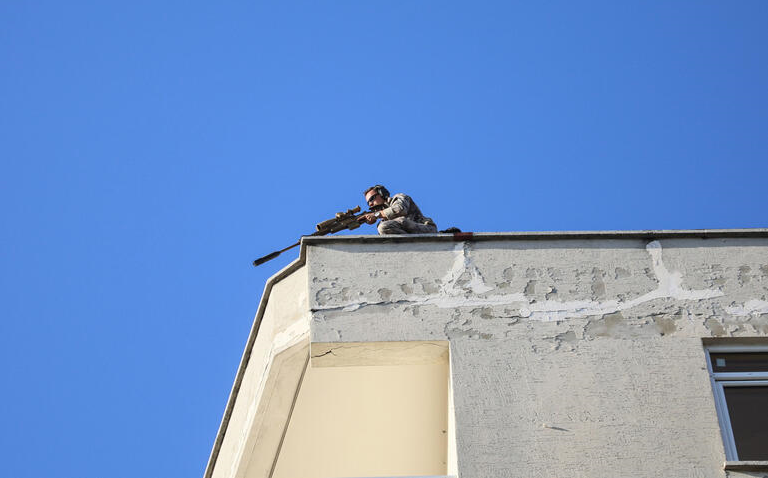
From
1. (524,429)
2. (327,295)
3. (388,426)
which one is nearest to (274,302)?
(327,295)

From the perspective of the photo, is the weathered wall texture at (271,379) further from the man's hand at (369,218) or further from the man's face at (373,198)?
the man's face at (373,198)

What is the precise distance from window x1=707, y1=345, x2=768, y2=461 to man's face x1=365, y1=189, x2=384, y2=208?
3675mm

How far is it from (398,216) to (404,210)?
101mm

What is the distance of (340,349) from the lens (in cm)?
1081

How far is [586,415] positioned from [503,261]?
5.47ft

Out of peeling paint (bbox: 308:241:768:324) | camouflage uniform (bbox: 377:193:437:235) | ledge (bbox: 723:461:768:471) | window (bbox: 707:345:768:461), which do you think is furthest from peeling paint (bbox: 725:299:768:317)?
camouflage uniform (bbox: 377:193:437:235)

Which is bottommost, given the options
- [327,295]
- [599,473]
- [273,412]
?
[599,473]

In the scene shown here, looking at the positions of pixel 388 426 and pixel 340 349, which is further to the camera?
pixel 388 426

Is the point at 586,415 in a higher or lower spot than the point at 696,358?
lower

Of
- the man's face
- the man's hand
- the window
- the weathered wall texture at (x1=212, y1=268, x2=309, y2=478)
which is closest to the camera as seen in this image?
the window

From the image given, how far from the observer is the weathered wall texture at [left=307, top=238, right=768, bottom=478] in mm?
10023

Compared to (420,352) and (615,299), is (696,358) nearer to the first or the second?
(615,299)

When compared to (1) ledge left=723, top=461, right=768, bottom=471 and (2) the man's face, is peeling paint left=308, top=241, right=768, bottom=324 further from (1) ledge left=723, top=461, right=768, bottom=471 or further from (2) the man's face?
(2) the man's face

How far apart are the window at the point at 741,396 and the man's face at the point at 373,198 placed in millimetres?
3675
